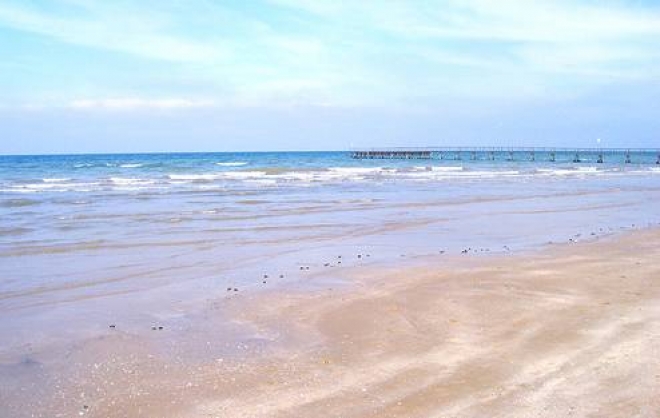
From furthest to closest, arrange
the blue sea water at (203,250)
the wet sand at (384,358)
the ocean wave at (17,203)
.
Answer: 1. the ocean wave at (17,203)
2. the blue sea water at (203,250)
3. the wet sand at (384,358)

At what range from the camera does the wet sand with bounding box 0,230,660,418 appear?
5.29 meters

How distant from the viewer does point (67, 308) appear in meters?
8.57

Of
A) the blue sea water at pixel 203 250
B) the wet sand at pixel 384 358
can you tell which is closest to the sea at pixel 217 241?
the blue sea water at pixel 203 250

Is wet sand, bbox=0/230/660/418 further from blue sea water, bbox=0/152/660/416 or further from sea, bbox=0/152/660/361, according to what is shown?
sea, bbox=0/152/660/361

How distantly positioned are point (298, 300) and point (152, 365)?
9.22ft

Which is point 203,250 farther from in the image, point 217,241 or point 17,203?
point 17,203

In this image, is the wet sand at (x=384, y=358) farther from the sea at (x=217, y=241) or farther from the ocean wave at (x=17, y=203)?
the ocean wave at (x=17, y=203)

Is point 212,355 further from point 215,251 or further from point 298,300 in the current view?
point 215,251

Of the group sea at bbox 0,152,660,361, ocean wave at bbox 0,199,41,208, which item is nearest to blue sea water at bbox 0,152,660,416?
sea at bbox 0,152,660,361

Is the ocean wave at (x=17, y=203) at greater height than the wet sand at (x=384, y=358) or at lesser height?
greater

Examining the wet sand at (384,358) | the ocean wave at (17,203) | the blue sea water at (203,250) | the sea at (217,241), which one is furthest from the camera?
the ocean wave at (17,203)

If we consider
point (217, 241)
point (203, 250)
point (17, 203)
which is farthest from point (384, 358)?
point (17, 203)

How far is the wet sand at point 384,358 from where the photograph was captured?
5.29 m

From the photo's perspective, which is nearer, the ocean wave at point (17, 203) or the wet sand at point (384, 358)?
the wet sand at point (384, 358)
